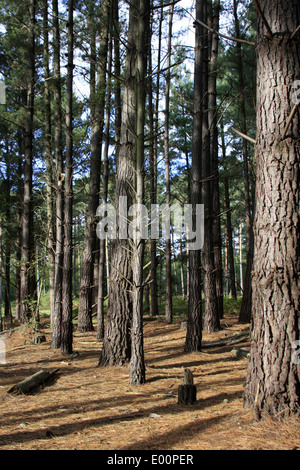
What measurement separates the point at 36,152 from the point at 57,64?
30.1ft

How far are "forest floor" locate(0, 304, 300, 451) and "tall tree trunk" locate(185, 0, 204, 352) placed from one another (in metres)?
0.41

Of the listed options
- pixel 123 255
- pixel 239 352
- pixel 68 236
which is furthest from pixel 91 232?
pixel 239 352

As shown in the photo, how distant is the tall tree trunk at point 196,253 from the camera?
25.2 feet

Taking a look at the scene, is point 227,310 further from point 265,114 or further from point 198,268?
point 265,114

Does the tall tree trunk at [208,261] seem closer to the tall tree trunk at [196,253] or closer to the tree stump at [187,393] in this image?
the tall tree trunk at [196,253]

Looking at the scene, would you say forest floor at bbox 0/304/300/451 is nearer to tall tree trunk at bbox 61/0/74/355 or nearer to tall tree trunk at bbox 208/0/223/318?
tall tree trunk at bbox 61/0/74/355

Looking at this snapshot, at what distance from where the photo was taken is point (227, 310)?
639 inches

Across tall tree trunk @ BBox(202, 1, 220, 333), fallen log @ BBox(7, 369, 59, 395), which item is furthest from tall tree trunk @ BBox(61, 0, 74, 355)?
tall tree trunk @ BBox(202, 1, 220, 333)

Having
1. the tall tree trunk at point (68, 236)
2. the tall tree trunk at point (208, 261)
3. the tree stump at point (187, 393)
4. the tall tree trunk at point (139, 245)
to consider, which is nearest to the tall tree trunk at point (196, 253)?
the tall tree trunk at point (208, 261)

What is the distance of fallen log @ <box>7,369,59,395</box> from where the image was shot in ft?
18.2

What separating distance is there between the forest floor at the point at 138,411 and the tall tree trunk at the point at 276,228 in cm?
35

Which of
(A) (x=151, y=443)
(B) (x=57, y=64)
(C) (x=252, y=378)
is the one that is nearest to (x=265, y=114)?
(C) (x=252, y=378)

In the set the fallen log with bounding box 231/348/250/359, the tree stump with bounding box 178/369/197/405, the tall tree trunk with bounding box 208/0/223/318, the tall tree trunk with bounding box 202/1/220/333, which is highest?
the tall tree trunk with bounding box 208/0/223/318

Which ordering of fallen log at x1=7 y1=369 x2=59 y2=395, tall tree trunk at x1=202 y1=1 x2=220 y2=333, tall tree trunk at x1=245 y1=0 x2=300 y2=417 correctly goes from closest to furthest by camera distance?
tall tree trunk at x1=245 y1=0 x2=300 y2=417
fallen log at x1=7 y1=369 x2=59 y2=395
tall tree trunk at x1=202 y1=1 x2=220 y2=333
